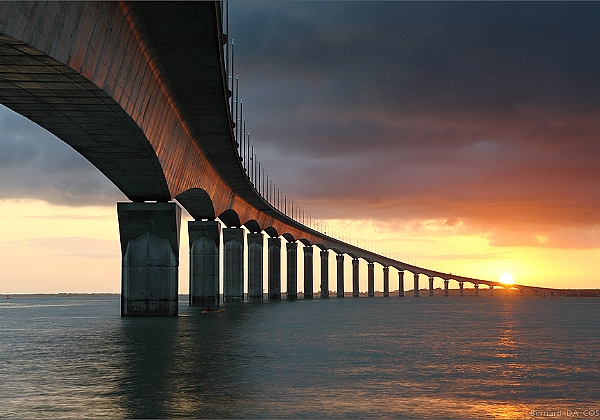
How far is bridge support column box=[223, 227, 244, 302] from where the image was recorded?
3627 inches

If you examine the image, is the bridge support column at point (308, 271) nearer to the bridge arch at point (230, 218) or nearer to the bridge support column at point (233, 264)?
the bridge support column at point (233, 264)

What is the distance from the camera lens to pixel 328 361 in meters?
24.6

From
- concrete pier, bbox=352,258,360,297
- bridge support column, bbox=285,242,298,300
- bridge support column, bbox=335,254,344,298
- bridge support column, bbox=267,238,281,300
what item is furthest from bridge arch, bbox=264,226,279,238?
concrete pier, bbox=352,258,360,297

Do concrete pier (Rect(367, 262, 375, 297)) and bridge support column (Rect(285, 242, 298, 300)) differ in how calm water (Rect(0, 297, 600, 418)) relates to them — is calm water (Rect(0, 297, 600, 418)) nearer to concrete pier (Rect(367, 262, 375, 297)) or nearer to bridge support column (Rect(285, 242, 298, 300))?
bridge support column (Rect(285, 242, 298, 300))

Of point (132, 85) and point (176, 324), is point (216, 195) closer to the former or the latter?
point (176, 324)

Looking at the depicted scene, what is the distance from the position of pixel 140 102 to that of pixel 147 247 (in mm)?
17881

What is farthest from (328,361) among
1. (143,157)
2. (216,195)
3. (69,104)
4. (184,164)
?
(216,195)

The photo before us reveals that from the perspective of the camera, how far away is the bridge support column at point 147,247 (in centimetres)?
4716

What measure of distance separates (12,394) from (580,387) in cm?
1403

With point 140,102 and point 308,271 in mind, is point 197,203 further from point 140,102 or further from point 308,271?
point 308,271

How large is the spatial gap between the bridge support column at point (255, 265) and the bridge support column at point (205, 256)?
32932 millimetres

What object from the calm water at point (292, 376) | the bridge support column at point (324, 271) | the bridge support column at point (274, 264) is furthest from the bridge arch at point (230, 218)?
the bridge support column at point (324, 271)

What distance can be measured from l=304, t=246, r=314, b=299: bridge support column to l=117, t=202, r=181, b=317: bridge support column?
3850 inches

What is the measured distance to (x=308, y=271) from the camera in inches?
5733
